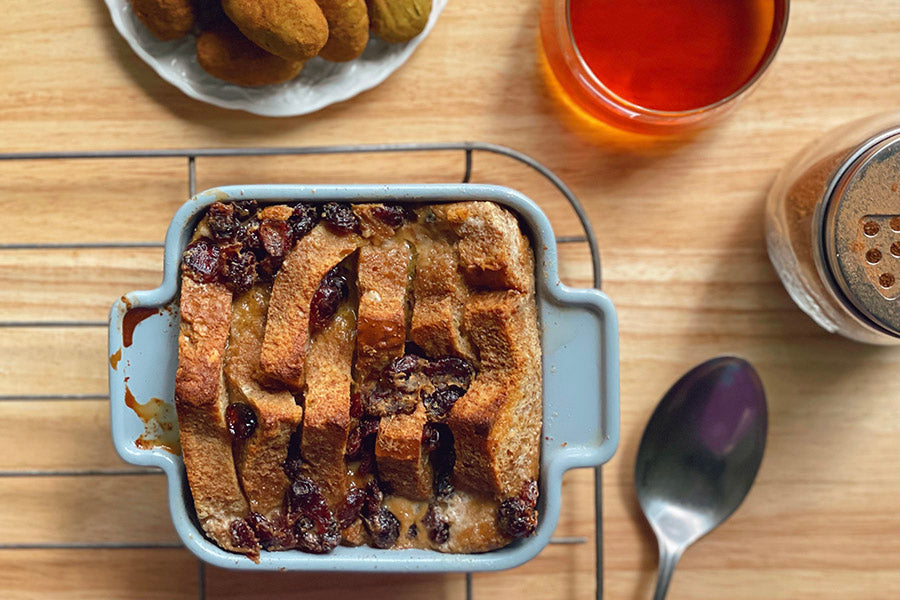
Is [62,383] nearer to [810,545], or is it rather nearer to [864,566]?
[810,545]

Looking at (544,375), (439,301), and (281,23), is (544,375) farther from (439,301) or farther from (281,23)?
(281,23)

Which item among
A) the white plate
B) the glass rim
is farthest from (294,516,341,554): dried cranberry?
the glass rim


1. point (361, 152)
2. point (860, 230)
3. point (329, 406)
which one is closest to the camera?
point (329, 406)

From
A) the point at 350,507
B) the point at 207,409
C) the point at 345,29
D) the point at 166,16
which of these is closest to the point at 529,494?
the point at 350,507

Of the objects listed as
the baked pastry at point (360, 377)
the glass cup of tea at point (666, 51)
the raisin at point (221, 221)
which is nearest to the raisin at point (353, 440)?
the baked pastry at point (360, 377)

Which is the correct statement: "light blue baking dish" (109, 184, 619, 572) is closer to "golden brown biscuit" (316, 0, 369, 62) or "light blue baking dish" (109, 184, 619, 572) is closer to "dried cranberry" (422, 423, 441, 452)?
"dried cranberry" (422, 423, 441, 452)

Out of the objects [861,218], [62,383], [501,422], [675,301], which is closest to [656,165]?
[675,301]
